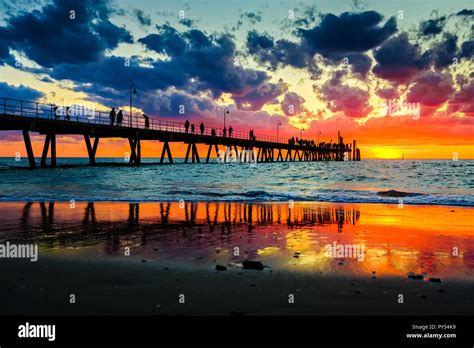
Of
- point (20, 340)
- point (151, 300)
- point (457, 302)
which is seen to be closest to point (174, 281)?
point (151, 300)

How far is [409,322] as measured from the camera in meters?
3.36

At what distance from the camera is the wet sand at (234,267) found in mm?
A: 3701

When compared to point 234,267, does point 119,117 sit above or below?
above

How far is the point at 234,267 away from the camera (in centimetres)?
499

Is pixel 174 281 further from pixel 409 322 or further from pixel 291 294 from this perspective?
pixel 409 322

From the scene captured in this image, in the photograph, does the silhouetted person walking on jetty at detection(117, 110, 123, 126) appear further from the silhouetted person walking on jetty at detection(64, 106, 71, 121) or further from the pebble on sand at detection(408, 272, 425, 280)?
the pebble on sand at detection(408, 272, 425, 280)

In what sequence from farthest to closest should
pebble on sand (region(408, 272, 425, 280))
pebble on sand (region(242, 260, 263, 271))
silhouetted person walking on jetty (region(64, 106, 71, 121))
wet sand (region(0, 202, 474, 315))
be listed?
silhouetted person walking on jetty (region(64, 106, 71, 121)) < pebble on sand (region(242, 260, 263, 271)) < pebble on sand (region(408, 272, 425, 280)) < wet sand (region(0, 202, 474, 315))

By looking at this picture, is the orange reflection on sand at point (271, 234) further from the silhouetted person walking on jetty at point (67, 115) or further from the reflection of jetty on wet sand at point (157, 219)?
the silhouetted person walking on jetty at point (67, 115)

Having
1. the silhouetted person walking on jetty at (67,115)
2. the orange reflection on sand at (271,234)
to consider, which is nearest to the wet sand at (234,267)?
the orange reflection on sand at (271,234)

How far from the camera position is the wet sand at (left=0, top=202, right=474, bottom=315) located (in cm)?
370

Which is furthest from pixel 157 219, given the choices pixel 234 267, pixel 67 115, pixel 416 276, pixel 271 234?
pixel 67 115

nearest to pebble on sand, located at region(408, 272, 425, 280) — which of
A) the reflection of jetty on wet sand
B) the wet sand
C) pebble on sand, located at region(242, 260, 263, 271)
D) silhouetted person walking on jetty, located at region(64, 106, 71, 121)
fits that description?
the wet sand

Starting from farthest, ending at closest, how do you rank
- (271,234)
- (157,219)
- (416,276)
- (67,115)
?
(67,115) → (157,219) → (271,234) → (416,276)

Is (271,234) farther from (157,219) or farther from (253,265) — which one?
(157,219)
